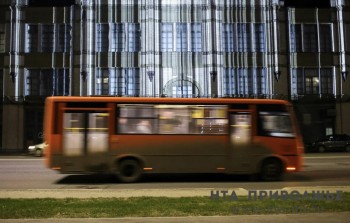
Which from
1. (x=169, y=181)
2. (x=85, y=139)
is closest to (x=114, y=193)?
(x=85, y=139)

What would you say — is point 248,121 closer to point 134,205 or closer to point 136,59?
point 134,205

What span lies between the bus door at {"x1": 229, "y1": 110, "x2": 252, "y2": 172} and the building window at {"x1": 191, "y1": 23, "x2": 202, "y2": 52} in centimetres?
2495

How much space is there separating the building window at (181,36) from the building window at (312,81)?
35.2ft

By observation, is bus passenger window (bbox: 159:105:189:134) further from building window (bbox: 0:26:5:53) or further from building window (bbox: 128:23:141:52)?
building window (bbox: 0:26:5:53)

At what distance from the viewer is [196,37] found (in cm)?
3966

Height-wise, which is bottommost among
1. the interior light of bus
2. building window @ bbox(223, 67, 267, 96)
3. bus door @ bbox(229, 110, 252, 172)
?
the interior light of bus

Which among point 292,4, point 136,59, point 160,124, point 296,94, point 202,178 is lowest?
point 202,178

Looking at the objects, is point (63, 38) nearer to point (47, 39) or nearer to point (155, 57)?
point (47, 39)

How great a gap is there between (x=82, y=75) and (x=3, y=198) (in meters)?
28.9

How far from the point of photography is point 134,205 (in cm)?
933

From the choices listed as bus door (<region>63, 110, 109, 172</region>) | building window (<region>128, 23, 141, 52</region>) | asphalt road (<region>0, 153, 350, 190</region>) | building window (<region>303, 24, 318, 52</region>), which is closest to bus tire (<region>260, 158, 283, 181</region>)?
asphalt road (<region>0, 153, 350, 190</region>)

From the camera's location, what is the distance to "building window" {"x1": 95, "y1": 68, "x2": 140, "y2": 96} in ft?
128

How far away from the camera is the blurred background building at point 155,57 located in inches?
1535

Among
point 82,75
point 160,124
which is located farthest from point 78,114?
point 82,75
